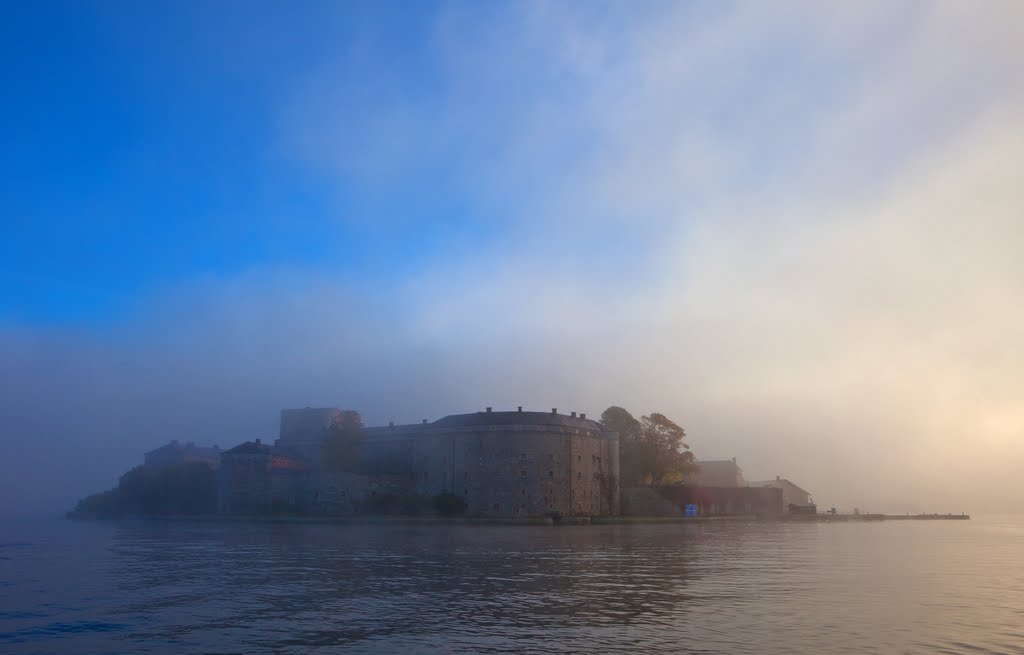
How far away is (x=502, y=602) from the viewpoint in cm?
1855

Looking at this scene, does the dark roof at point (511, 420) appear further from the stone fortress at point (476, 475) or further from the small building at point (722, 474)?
the small building at point (722, 474)

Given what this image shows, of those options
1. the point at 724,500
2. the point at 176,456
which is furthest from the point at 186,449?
the point at 724,500

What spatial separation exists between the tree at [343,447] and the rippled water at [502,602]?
45639 millimetres

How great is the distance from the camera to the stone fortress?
6762 centimetres

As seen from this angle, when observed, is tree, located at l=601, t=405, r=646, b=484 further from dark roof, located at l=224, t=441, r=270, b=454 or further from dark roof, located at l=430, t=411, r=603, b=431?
dark roof, located at l=224, t=441, r=270, b=454

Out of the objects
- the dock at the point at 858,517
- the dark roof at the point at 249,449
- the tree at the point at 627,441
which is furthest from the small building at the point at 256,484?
A: the dock at the point at 858,517

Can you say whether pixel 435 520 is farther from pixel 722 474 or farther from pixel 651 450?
pixel 722 474

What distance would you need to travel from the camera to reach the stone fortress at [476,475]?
67.6 metres

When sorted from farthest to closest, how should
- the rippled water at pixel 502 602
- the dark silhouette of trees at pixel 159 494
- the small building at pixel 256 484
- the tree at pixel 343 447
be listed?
the tree at pixel 343 447
the dark silhouette of trees at pixel 159 494
the small building at pixel 256 484
the rippled water at pixel 502 602

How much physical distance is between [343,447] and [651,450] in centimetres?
3113

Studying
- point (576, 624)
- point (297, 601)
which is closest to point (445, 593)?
point (297, 601)

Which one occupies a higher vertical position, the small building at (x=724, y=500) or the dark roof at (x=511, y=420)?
the dark roof at (x=511, y=420)

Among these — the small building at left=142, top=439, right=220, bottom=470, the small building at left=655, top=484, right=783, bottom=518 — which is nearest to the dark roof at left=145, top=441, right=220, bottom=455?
the small building at left=142, top=439, right=220, bottom=470

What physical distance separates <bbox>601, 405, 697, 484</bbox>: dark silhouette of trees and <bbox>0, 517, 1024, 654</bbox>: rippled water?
1890 inches
